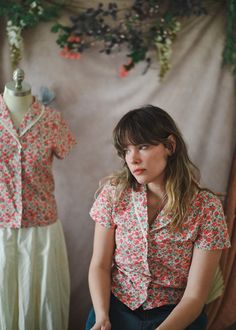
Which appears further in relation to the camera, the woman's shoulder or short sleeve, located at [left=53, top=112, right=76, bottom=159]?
short sleeve, located at [left=53, top=112, right=76, bottom=159]

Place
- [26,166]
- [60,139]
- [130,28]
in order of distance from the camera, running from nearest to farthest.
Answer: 1. [26,166]
2. [60,139]
3. [130,28]

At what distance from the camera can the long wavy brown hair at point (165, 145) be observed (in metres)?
1.67

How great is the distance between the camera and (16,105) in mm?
2037

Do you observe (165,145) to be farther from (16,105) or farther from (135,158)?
(16,105)

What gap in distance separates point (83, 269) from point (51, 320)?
608 mm

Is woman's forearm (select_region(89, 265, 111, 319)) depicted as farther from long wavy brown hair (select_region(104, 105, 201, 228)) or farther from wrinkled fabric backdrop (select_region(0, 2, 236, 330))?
wrinkled fabric backdrop (select_region(0, 2, 236, 330))

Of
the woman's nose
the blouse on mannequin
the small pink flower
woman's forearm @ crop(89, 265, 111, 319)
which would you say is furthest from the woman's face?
the small pink flower

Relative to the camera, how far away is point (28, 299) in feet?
6.75

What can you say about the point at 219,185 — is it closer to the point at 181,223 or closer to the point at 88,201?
the point at 88,201

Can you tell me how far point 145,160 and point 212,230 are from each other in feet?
1.22

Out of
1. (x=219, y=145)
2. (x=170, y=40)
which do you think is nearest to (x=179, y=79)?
(x=170, y=40)

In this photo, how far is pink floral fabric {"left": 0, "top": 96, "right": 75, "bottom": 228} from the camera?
6.57 feet

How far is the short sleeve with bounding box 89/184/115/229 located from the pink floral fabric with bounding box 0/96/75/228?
0.35 meters

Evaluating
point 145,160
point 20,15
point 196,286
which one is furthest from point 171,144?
point 20,15
